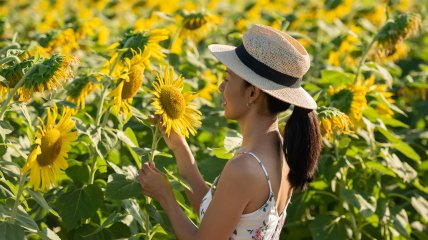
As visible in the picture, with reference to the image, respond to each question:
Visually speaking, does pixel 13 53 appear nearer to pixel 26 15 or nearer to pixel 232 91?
pixel 232 91

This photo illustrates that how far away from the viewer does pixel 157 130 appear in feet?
9.79

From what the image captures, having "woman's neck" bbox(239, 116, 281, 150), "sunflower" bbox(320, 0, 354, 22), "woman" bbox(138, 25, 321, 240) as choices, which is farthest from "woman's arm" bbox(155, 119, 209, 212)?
"sunflower" bbox(320, 0, 354, 22)

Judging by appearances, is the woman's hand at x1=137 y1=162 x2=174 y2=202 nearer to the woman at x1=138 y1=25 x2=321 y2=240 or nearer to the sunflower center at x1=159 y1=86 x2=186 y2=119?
the woman at x1=138 y1=25 x2=321 y2=240

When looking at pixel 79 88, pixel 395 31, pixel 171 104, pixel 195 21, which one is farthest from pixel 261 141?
pixel 195 21

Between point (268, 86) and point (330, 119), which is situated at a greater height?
point (268, 86)

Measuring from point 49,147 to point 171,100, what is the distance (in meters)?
0.44

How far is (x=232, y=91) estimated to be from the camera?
2.81 m

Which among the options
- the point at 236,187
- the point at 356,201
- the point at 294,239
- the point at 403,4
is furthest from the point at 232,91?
the point at 403,4

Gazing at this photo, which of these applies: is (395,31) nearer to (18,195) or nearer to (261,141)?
(261,141)

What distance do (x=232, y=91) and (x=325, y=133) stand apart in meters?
0.77

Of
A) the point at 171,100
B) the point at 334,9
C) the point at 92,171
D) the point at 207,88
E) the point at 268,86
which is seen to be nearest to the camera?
the point at 268,86

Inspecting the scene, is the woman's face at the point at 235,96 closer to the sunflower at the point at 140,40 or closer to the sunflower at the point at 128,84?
the sunflower at the point at 128,84

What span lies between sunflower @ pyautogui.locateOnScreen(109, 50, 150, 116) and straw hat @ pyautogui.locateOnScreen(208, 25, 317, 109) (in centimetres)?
36

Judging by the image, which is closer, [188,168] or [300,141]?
[300,141]
